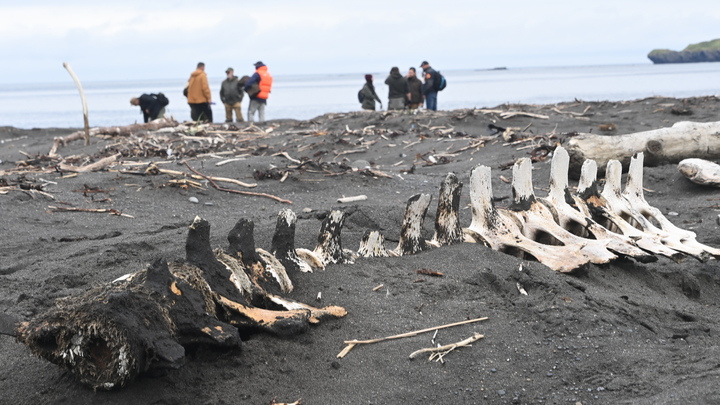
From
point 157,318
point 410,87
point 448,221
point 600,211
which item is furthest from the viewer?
point 410,87

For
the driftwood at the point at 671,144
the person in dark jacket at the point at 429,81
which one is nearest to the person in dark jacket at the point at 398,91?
the person in dark jacket at the point at 429,81

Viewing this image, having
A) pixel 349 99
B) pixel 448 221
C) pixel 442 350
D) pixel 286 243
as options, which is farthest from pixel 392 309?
pixel 349 99

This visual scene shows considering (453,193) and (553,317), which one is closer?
(553,317)

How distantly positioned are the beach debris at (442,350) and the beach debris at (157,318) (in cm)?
49

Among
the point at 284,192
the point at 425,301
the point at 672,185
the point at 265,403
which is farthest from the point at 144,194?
the point at 672,185

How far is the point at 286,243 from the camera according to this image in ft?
11.5

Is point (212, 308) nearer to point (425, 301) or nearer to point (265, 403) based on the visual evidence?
point (265, 403)

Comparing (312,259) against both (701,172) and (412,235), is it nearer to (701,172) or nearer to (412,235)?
(412,235)

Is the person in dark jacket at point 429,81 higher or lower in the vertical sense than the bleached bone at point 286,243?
higher

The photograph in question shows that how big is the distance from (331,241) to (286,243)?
34cm

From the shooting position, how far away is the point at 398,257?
159 inches

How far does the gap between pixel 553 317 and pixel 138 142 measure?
10997 millimetres

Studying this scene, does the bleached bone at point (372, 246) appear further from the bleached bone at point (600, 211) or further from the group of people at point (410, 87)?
the group of people at point (410, 87)

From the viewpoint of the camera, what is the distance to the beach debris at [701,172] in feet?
24.2
